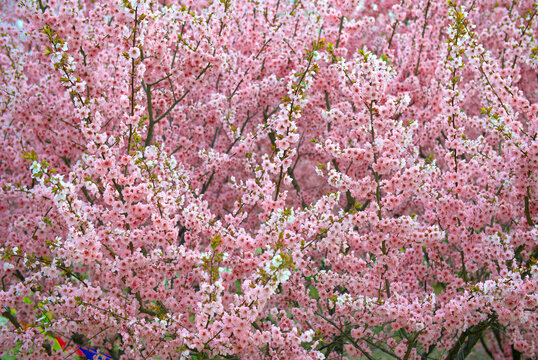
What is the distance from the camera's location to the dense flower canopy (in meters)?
4.66

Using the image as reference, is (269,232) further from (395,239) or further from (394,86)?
(394,86)

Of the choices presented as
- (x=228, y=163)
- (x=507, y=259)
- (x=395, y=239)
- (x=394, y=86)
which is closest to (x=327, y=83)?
(x=394, y=86)

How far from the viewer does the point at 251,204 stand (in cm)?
549

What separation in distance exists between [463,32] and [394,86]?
2572 mm

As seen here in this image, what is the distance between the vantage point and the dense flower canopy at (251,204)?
15.3 ft

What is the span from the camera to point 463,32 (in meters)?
5.50

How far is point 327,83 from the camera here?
7.51m

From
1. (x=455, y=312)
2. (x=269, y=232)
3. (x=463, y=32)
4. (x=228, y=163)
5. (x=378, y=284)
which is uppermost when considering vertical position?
(x=463, y=32)

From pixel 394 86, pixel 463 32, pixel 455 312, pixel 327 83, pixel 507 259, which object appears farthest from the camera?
pixel 394 86

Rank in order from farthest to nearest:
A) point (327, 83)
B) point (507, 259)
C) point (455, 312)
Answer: point (327, 83) < point (507, 259) < point (455, 312)

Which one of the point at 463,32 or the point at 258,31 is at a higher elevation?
the point at 258,31

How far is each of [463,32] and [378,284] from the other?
3.10 m

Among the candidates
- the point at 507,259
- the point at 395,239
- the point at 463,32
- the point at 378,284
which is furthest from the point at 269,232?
the point at 463,32

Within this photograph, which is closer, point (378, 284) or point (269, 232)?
point (269, 232)
